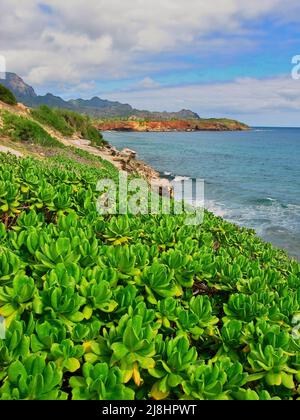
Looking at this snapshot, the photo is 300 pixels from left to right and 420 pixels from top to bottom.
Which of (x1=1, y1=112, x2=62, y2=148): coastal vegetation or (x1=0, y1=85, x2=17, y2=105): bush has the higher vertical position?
(x1=0, y1=85, x2=17, y2=105): bush

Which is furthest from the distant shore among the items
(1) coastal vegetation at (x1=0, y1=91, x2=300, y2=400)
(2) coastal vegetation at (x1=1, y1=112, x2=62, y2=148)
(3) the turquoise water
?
(1) coastal vegetation at (x1=0, y1=91, x2=300, y2=400)

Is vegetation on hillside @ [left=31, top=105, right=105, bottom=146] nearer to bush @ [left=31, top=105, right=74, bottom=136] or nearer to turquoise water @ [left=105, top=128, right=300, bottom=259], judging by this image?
bush @ [left=31, top=105, right=74, bottom=136]

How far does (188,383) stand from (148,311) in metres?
0.48

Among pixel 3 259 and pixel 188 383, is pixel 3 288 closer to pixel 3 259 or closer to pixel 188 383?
pixel 3 259

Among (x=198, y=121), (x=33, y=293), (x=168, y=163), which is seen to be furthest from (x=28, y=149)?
(x=198, y=121)

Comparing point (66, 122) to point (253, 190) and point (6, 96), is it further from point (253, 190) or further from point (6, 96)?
point (253, 190)

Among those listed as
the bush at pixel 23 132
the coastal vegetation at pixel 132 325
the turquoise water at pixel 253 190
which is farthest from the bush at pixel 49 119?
the coastal vegetation at pixel 132 325

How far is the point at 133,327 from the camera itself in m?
2.20

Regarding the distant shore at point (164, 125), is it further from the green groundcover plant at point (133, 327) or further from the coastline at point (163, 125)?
the green groundcover plant at point (133, 327)

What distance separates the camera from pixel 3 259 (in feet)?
8.76

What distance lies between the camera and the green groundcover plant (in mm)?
2025

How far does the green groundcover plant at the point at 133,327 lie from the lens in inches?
79.7

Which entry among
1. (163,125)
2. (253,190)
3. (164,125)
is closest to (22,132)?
(253,190)
